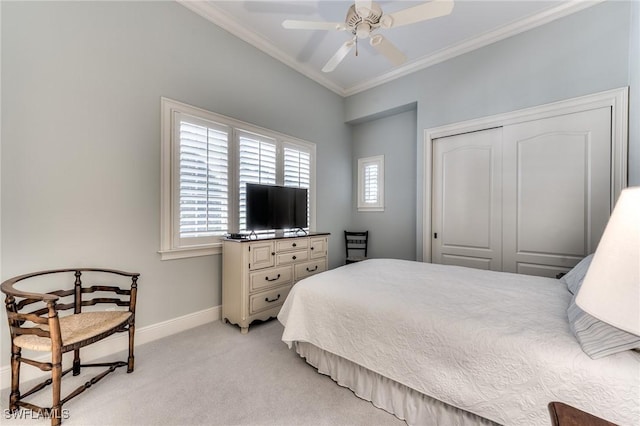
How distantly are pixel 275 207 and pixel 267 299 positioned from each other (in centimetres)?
105

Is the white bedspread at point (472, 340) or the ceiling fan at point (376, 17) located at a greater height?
the ceiling fan at point (376, 17)

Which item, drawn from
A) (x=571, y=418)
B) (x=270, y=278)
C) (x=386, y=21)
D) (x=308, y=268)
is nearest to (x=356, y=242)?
(x=308, y=268)

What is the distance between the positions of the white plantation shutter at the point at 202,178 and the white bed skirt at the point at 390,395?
1.64m

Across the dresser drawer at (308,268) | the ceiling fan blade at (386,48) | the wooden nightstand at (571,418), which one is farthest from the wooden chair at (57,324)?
the ceiling fan blade at (386,48)

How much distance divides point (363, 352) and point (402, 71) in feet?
12.3

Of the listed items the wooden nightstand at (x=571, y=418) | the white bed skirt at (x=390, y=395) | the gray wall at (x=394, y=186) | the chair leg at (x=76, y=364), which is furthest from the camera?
the gray wall at (x=394, y=186)

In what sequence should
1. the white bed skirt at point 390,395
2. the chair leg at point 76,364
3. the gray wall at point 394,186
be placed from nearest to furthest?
the white bed skirt at point 390,395 < the chair leg at point 76,364 < the gray wall at point 394,186

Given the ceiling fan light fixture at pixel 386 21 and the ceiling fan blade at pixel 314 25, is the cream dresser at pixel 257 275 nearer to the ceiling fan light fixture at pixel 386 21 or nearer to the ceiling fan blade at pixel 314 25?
the ceiling fan blade at pixel 314 25

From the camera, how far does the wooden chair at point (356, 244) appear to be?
4469mm

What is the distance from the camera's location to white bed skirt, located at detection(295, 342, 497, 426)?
1.34 m

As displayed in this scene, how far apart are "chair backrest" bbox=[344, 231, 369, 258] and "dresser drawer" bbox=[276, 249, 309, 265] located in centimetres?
153

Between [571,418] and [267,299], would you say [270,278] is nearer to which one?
[267,299]

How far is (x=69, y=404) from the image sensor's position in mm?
1584

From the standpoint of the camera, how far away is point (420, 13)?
1.86 meters
